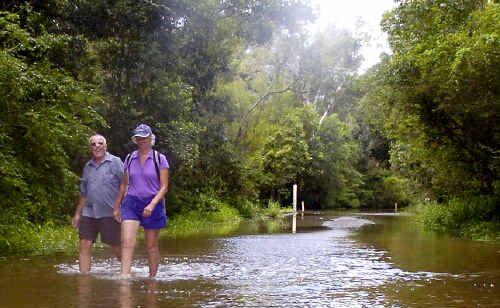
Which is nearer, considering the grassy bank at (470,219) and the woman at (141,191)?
the woman at (141,191)

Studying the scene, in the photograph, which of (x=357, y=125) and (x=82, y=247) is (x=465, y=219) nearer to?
(x=82, y=247)

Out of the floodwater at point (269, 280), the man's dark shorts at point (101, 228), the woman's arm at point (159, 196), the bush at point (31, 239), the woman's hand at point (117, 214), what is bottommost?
the floodwater at point (269, 280)

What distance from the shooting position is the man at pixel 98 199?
27.3ft

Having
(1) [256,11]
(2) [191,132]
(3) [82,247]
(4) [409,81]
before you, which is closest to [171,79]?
(2) [191,132]

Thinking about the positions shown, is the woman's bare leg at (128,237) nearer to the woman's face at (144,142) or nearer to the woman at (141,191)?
the woman at (141,191)

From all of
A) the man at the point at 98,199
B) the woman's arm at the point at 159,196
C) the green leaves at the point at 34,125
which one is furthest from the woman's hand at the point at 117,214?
the green leaves at the point at 34,125

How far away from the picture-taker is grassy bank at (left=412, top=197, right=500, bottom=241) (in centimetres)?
1705

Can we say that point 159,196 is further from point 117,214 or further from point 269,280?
point 269,280

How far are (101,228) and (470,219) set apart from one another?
545 inches

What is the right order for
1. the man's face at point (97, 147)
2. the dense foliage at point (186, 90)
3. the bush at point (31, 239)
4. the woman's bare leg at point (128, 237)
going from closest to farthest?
1. the woman's bare leg at point (128, 237)
2. the man's face at point (97, 147)
3. the bush at point (31, 239)
4. the dense foliage at point (186, 90)

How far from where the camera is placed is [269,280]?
8.07m

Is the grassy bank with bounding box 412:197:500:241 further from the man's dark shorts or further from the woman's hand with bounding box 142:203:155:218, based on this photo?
the woman's hand with bounding box 142:203:155:218

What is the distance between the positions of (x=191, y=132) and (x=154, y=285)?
13.0 metres

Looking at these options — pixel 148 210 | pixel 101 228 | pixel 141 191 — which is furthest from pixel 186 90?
pixel 148 210
